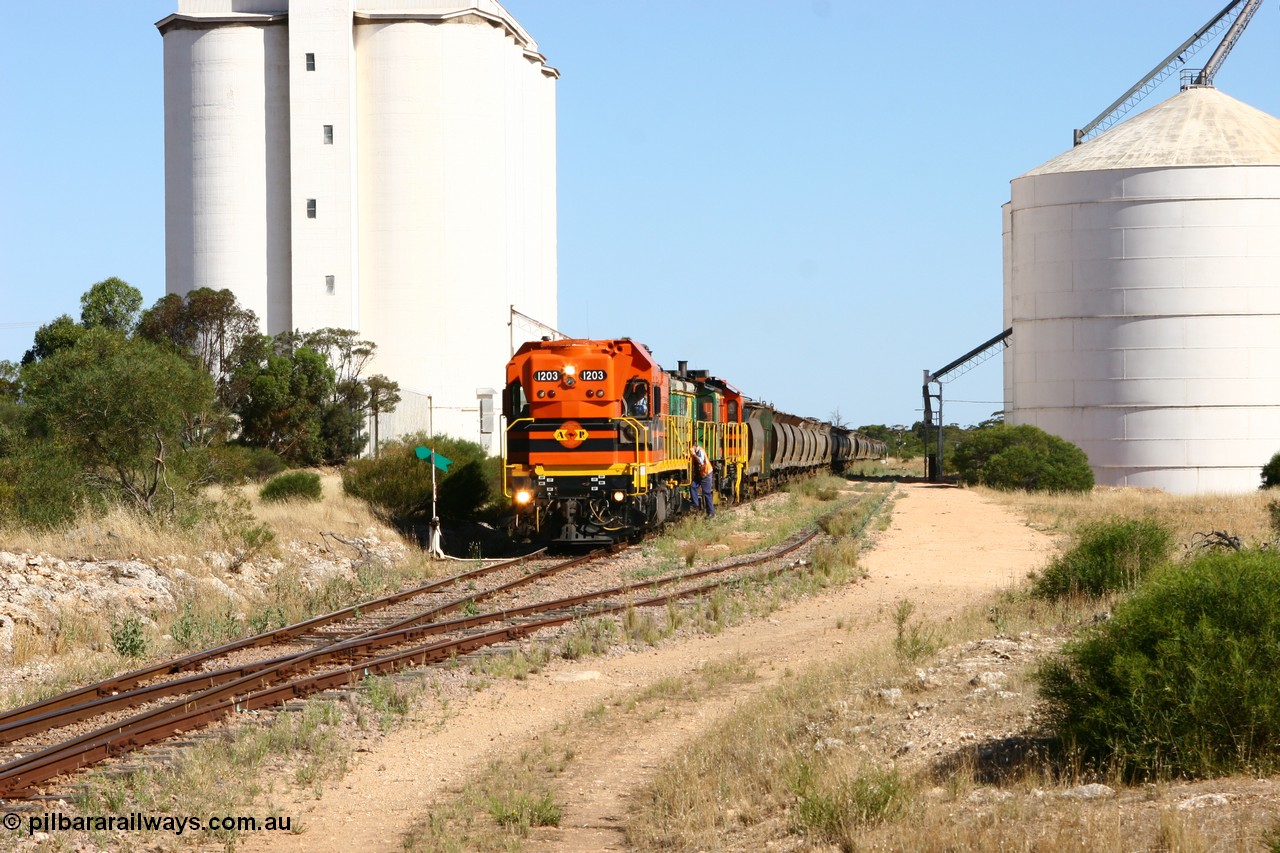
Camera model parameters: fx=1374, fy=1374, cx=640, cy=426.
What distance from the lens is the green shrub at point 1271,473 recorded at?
197 ft

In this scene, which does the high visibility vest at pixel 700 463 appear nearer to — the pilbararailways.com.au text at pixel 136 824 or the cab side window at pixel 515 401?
the cab side window at pixel 515 401

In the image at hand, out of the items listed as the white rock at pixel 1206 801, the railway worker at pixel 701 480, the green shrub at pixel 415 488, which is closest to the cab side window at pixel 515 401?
the green shrub at pixel 415 488

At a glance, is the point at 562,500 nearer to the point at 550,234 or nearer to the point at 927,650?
the point at 927,650

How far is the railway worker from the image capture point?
109ft

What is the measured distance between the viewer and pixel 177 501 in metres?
27.3

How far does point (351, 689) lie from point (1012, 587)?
10817 mm

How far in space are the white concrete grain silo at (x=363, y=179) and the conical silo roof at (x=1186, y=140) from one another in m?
29.1

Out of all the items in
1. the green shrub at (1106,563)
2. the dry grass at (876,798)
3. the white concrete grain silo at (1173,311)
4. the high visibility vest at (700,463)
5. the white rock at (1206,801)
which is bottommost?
the dry grass at (876,798)

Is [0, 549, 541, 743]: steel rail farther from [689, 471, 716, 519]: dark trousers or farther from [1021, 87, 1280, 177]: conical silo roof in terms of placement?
[1021, 87, 1280, 177]: conical silo roof

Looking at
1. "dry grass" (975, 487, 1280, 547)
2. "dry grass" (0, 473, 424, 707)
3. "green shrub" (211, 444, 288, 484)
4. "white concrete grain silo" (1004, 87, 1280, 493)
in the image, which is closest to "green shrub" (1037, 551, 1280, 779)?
"dry grass" (0, 473, 424, 707)

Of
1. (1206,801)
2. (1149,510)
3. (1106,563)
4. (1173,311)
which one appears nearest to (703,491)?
A: (1149,510)

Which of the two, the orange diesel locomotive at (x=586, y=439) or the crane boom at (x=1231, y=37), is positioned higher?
A: the crane boom at (x=1231, y=37)

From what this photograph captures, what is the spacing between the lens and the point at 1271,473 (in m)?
60.6

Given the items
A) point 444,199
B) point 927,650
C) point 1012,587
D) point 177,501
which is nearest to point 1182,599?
point 927,650
